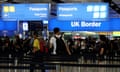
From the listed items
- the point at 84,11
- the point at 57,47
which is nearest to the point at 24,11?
the point at 84,11

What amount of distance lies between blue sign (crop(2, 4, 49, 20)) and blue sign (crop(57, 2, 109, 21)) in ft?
2.51

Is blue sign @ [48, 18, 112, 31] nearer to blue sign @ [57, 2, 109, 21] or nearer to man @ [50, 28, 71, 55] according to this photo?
blue sign @ [57, 2, 109, 21]

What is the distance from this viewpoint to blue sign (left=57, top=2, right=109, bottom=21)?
629 inches

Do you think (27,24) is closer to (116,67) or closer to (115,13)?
(115,13)

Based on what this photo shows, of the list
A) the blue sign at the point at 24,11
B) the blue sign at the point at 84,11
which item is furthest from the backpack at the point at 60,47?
the blue sign at the point at 24,11

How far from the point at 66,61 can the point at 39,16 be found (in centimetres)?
795

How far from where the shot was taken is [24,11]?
1670 centimetres

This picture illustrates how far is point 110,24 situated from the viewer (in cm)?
1709

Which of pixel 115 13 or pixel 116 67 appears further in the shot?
pixel 115 13

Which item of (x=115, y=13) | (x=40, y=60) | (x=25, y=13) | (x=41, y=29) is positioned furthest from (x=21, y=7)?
(x=40, y=60)

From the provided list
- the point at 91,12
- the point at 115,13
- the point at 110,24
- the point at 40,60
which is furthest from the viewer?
the point at 115,13

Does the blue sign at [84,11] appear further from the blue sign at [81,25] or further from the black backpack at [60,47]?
the black backpack at [60,47]

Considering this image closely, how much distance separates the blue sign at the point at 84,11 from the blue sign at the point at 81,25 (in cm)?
40

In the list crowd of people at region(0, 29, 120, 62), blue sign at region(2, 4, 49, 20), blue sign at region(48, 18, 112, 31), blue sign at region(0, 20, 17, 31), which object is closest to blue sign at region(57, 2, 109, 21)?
blue sign at region(48, 18, 112, 31)
